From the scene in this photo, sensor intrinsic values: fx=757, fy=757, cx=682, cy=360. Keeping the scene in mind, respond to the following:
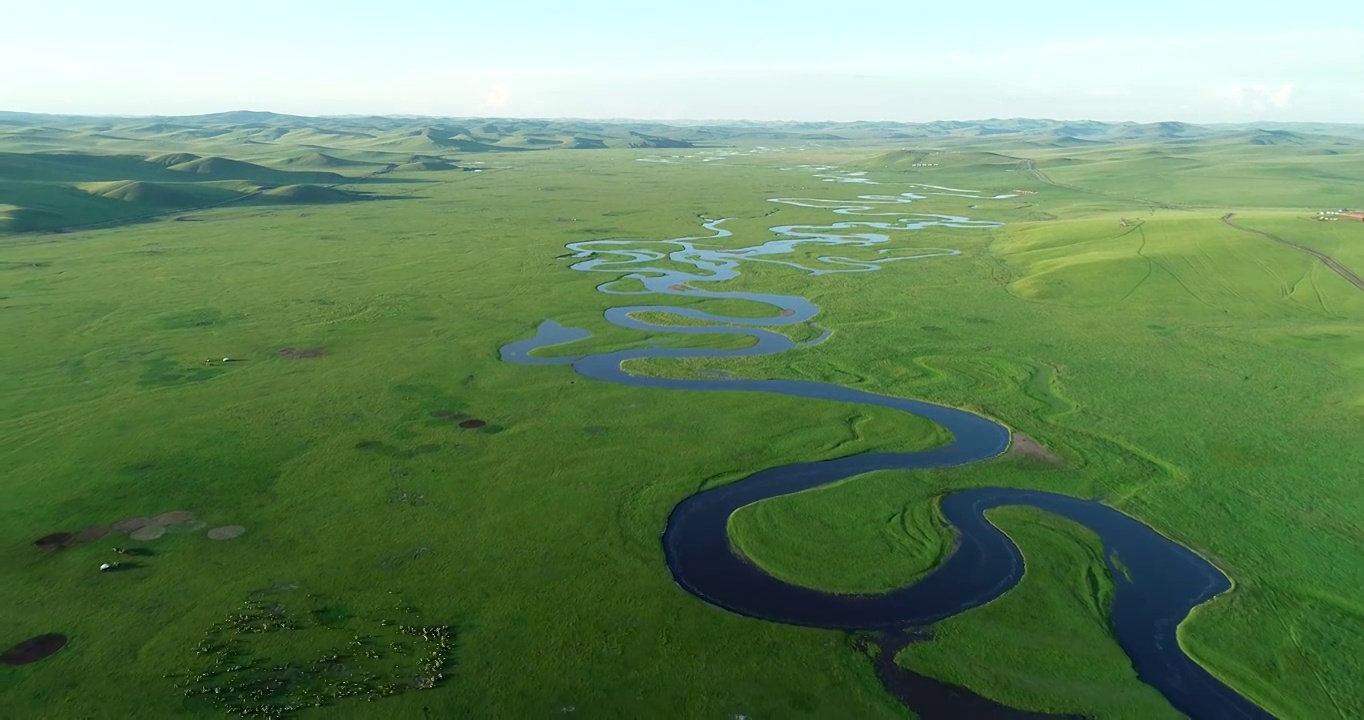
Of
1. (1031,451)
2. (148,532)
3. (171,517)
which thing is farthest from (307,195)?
(1031,451)

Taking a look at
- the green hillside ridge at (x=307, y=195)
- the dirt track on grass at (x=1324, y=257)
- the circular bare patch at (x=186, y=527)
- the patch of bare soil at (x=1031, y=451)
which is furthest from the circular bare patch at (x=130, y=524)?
Answer: the green hillside ridge at (x=307, y=195)

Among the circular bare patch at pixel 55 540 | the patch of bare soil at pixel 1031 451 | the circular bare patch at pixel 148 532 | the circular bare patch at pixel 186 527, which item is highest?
the patch of bare soil at pixel 1031 451

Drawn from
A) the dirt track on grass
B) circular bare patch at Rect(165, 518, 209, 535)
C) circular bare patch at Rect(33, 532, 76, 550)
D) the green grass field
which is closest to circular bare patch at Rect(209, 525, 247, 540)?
the green grass field

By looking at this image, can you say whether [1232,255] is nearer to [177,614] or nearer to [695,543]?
[695,543]

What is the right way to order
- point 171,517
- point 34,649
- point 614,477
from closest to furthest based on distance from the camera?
point 34,649, point 171,517, point 614,477

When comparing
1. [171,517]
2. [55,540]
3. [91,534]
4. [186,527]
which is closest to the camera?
[55,540]

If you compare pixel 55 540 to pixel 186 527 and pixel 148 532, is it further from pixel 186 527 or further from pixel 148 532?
pixel 186 527

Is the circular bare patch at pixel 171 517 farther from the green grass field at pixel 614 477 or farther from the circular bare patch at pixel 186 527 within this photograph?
the green grass field at pixel 614 477
